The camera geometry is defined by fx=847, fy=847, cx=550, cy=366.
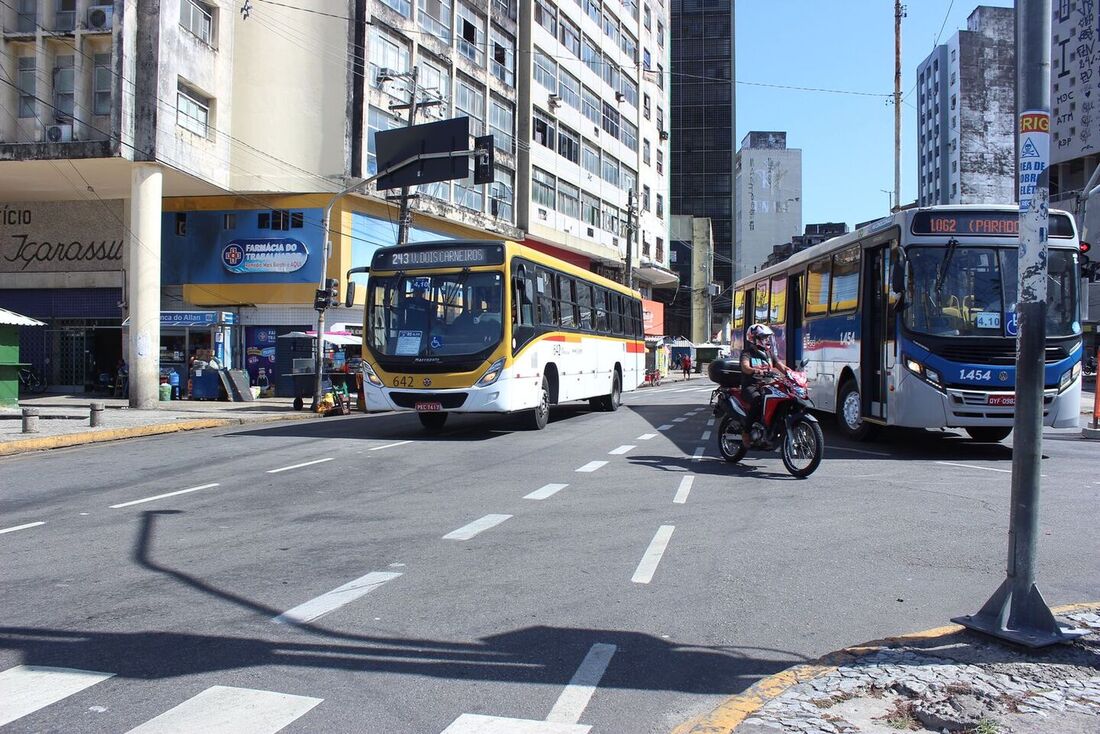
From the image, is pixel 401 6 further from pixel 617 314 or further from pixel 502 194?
pixel 617 314

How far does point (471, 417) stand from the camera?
63.7ft

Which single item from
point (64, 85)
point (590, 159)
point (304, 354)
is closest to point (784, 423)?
point (304, 354)

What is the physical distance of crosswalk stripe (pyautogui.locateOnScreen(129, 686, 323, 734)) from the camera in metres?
3.28

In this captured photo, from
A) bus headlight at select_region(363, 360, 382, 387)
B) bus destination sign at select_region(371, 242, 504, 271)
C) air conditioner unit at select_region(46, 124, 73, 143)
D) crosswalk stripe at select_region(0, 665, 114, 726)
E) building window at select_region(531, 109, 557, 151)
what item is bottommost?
crosswalk stripe at select_region(0, 665, 114, 726)

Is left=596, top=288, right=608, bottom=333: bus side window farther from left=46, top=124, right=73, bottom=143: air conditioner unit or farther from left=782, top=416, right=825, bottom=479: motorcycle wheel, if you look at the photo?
left=46, top=124, right=73, bottom=143: air conditioner unit

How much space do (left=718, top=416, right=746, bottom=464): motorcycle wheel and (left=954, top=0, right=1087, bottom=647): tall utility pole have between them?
21.1 feet

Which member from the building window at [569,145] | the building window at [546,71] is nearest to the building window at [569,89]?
the building window at [546,71]

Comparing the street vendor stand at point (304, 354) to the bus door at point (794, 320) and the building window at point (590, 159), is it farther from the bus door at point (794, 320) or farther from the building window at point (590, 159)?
the building window at point (590, 159)

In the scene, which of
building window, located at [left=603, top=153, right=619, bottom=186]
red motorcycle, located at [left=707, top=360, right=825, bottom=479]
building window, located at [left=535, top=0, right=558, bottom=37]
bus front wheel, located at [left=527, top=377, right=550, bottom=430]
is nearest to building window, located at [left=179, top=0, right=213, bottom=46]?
bus front wheel, located at [left=527, top=377, right=550, bottom=430]

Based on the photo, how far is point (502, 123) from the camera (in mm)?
38906

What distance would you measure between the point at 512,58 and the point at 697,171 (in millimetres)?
67034

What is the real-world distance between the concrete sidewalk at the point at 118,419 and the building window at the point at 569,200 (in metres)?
21.4

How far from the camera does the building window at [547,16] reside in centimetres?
4226

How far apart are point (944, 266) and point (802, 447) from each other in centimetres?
383
